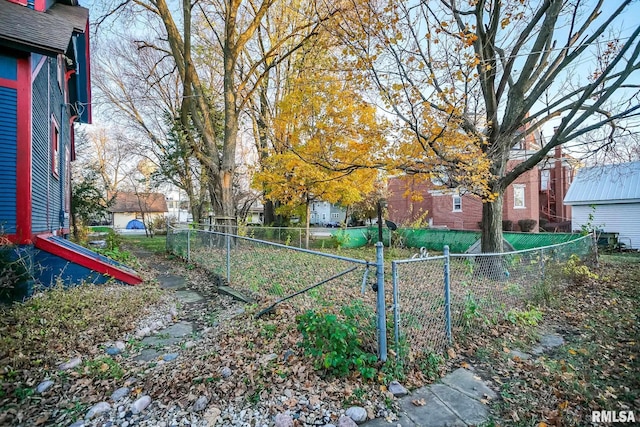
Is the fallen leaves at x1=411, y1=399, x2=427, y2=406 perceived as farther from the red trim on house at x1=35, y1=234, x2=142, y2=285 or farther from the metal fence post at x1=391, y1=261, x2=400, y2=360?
the red trim on house at x1=35, y1=234, x2=142, y2=285

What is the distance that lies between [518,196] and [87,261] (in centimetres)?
2578

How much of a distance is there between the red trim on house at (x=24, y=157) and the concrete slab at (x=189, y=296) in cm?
270

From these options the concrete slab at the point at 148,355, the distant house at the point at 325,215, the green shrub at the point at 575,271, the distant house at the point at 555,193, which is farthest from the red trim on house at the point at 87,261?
the distant house at the point at 325,215

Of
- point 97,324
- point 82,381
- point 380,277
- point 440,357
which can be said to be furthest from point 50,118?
point 440,357

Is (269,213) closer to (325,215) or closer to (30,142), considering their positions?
(30,142)

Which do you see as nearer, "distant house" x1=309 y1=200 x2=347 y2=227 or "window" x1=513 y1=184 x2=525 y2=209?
"window" x1=513 y1=184 x2=525 y2=209

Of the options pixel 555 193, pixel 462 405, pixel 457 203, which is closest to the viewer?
pixel 462 405

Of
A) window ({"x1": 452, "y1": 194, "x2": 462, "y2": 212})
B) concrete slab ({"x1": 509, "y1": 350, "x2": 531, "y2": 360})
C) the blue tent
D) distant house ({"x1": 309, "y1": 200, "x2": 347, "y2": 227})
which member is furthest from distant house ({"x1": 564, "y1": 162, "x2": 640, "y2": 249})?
the blue tent

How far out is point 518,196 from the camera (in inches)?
902

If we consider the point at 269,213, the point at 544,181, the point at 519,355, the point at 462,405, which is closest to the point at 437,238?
the point at 269,213

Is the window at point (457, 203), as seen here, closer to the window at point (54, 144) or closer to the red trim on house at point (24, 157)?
the window at point (54, 144)

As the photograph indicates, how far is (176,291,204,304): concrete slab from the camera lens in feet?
20.4

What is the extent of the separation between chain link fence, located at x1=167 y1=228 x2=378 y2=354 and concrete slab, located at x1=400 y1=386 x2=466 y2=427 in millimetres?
624

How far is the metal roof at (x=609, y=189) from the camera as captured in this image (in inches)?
603
